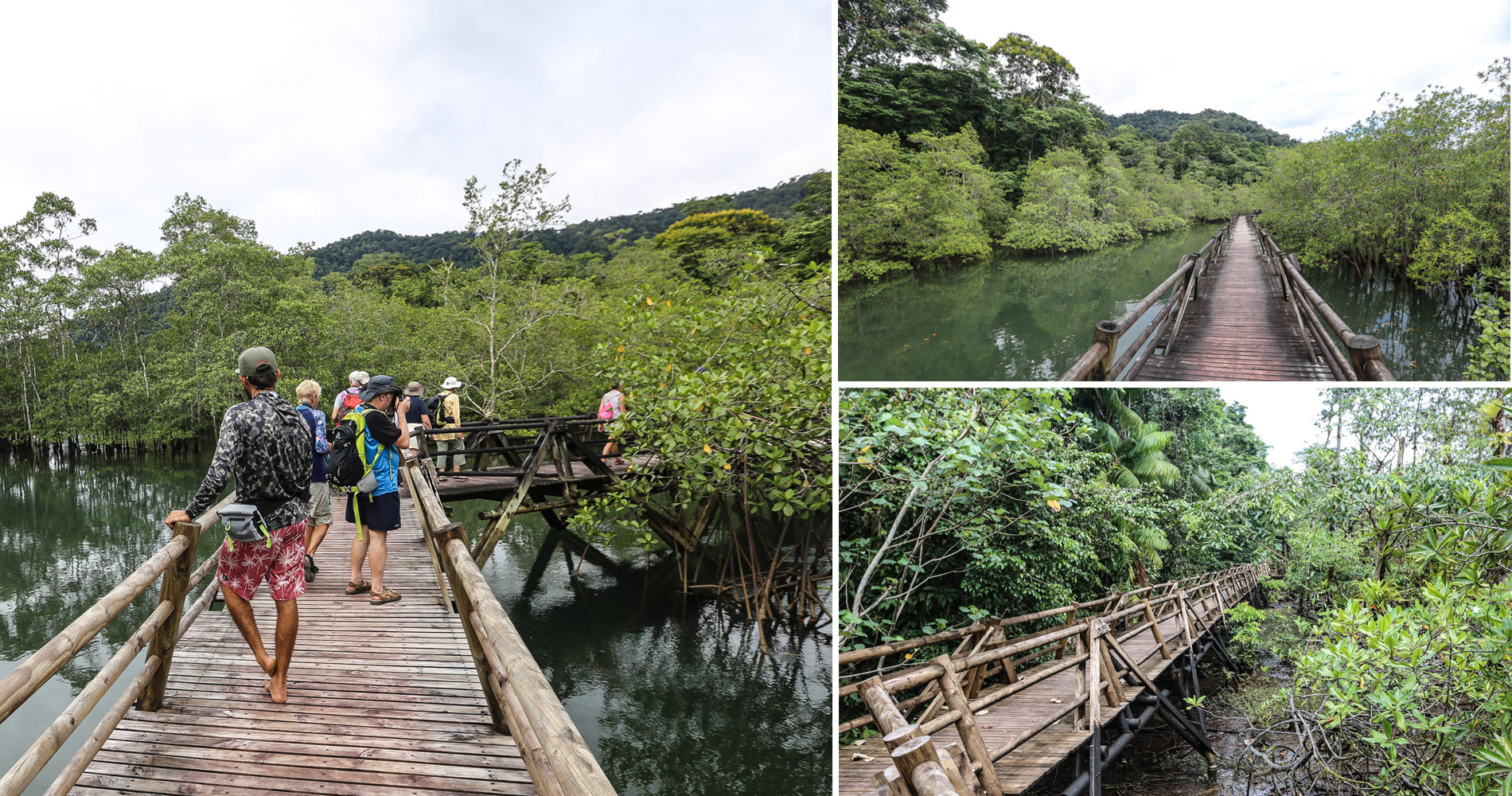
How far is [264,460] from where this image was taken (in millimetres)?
2752

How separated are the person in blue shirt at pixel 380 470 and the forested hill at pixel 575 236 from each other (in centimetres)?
1173

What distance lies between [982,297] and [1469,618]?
2.15 metres

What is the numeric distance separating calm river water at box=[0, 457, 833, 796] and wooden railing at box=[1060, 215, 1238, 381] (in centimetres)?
365

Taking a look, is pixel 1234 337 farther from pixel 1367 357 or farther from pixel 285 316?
pixel 285 316

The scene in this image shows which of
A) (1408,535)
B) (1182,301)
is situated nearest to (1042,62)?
(1182,301)

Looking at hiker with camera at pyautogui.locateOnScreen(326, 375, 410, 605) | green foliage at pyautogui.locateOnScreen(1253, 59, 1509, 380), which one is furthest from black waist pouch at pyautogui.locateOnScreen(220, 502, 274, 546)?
green foliage at pyautogui.locateOnScreen(1253, 59, 1509, 380)

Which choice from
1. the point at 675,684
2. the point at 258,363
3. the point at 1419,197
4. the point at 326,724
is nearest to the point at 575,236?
the point at 675,684

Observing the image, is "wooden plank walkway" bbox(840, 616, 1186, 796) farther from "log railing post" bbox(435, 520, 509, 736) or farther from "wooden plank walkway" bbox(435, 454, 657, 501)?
"wooden plank walkway" bbox(435, 454, 657, 501)

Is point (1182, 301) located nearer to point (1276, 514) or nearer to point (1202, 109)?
point (1202, 109)

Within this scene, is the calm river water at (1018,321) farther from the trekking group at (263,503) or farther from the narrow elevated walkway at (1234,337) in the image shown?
the trekking group at (263,503)

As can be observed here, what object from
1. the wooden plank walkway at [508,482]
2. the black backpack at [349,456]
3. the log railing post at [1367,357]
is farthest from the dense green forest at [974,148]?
the wooden plank walkway at [508,482]

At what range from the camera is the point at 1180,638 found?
7.75m

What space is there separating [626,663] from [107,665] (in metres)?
4.71

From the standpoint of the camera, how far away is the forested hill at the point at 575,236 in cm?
1947
